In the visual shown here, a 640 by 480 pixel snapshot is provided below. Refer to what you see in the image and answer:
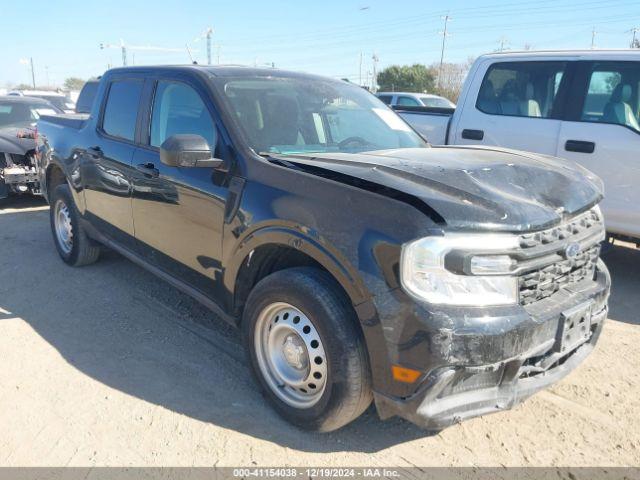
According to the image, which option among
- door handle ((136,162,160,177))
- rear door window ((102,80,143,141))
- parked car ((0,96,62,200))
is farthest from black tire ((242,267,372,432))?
parked car ((0,96,62,200))

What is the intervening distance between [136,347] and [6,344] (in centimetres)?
94

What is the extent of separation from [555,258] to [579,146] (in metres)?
2.88

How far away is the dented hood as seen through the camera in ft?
7.82

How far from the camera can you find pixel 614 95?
4.98m

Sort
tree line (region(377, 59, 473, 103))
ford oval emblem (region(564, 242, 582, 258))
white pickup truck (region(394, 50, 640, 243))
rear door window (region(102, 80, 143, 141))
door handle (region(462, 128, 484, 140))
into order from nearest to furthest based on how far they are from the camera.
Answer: ford oval emblem (region(564, 242, 582, 258)), rear door window (region(102, 80, 143, 141)), white pickup truck (region(394, 50, 640, 243)), door handle (region(462, 128, 484, 140)), tree line (region(377, 59, 473, 103))

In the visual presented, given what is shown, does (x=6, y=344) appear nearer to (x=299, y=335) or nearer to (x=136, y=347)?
(x=136, y=347)

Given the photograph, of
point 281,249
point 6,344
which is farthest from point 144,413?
point 6,344

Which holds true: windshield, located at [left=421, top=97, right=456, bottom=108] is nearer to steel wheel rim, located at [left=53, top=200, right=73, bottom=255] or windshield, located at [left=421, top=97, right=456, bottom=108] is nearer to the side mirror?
steel wheel rim, located at [left=53, top=200, right=73, bottom=255]

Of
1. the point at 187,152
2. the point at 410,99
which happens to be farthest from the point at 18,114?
the point at 410,99

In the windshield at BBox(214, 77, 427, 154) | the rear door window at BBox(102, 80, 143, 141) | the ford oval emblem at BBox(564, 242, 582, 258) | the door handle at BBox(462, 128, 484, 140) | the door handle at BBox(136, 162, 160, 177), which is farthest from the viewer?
the door handle at BBox(462, 128, 484, 140)

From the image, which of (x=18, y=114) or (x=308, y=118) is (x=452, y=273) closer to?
(x=308, y=118)

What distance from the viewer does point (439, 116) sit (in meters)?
6.33

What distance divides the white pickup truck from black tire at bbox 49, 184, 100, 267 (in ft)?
12.9

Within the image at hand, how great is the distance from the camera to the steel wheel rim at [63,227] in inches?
215
